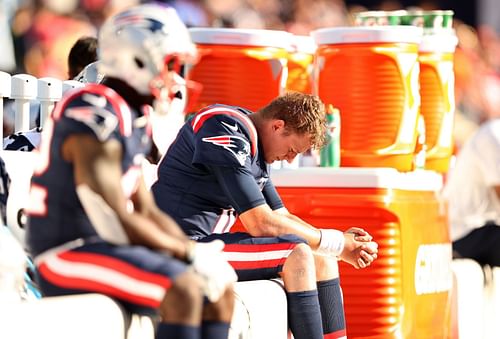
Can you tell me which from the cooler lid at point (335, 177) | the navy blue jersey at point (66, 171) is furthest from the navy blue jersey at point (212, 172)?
the navy blue jersey at point (66, 171)

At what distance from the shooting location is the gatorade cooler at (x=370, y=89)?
7301 millimetres

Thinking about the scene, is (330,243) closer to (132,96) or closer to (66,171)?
(132,96)

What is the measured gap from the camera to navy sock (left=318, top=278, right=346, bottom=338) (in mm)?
5719

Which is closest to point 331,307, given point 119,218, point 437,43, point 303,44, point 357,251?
point 357,251

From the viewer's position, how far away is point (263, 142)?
5684 mm

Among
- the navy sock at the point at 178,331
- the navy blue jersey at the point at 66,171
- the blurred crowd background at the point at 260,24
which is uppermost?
the navy blue jersey at the point at 66,171

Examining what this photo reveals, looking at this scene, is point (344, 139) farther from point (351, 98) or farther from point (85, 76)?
point (85, 76)

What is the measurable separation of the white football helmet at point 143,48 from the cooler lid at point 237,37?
273 cm

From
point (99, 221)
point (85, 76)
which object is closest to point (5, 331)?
point (99, 221)

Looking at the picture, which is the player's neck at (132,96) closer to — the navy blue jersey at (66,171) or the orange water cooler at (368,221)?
the navy blue jersey at (66,171)

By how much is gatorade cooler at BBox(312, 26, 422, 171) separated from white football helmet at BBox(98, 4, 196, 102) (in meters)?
3.04

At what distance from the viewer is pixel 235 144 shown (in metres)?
5.48

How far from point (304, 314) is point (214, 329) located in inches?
51.1

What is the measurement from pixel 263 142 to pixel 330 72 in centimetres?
181
